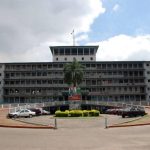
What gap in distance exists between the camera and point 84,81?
11462 centimetres

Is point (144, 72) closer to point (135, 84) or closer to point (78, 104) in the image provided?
point (135, 84)

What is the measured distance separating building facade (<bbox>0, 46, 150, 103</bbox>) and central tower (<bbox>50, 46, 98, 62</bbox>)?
324 cm

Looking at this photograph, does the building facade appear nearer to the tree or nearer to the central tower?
the central tower

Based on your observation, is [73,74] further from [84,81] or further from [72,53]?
[72,53]

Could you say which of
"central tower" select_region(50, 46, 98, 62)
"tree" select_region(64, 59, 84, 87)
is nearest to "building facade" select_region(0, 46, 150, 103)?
"central tower" select_region(50, 46, 98, 62)

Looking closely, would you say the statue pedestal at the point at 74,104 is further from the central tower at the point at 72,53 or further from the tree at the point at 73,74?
the central tower at the point at 72,53

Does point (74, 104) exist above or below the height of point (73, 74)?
Answer: below

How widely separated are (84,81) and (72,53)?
12.4 metres

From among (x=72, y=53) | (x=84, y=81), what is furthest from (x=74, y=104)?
(x=72, y=53)

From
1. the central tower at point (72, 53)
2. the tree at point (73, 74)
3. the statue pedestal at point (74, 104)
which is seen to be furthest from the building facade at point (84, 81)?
the statue pedestal at point (74, 104)

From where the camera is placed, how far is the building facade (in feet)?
366

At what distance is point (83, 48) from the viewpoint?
11975 cm

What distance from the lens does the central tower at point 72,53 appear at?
119125mm

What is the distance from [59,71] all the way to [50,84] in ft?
19.4
